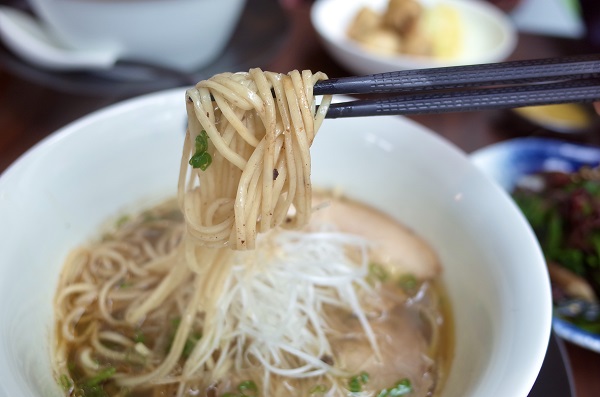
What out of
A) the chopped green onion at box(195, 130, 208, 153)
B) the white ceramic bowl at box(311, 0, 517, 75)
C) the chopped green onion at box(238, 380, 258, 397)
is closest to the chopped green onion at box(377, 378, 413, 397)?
the chopped green onion at box(238, 380, 258, 397)

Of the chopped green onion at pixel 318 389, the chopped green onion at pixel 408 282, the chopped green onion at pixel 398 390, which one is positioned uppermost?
the chopped green onion at pixel 318 389

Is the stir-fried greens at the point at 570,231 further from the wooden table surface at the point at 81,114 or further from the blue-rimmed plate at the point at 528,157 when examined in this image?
the wooden table surface at the point at 81,114

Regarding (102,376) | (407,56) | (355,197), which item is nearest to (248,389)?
(102,376)

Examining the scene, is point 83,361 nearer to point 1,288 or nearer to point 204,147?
point 1,288

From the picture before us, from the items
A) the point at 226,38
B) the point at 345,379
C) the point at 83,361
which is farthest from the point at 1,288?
the point at 226,38

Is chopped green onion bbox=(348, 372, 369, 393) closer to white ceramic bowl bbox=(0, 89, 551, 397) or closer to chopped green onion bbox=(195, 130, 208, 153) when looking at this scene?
white ceramic bowl bbox=(0, 89, 551, 397)

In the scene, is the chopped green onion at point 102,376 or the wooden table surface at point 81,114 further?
the wooden table surface at point 81,114

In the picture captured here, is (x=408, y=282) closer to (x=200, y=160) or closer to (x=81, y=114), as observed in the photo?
(x=200, y=160)

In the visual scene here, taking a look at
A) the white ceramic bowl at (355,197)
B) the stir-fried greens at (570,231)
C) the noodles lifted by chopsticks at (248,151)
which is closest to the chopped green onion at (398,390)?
the white ceramic bowl at (355,197)
